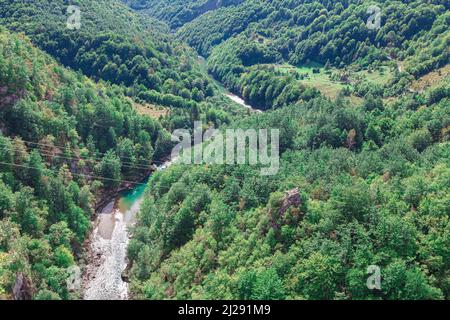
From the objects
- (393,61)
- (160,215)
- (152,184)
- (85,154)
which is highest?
(393,61)

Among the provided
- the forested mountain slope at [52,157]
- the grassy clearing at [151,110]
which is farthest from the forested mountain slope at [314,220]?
the grassy clearing at [151,110]

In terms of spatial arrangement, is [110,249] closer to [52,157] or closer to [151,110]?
[52,157]

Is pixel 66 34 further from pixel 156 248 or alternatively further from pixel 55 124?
pixel 156 248

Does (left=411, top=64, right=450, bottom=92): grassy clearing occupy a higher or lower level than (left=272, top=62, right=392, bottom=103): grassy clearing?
lower

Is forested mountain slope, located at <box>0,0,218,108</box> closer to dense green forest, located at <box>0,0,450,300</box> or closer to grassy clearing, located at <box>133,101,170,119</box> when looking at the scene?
dense green forest, located at <box>0,0,450,300</box>

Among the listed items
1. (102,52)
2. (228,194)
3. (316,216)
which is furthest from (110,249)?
(102,52)

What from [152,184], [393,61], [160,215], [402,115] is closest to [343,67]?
[393,61]

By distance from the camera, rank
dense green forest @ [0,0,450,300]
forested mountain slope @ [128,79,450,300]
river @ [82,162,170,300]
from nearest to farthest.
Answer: forested mountain slope @ [128,79,450,300] → dense green forest @ [0,0,450,300] → river @ [82,162,170,300]

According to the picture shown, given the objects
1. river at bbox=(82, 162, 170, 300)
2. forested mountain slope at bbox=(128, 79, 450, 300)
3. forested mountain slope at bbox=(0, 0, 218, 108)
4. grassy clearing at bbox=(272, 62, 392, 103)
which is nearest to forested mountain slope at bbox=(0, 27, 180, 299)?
river at bbox=(82, 162, 170, 300)

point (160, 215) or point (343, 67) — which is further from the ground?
point (343, 67)
